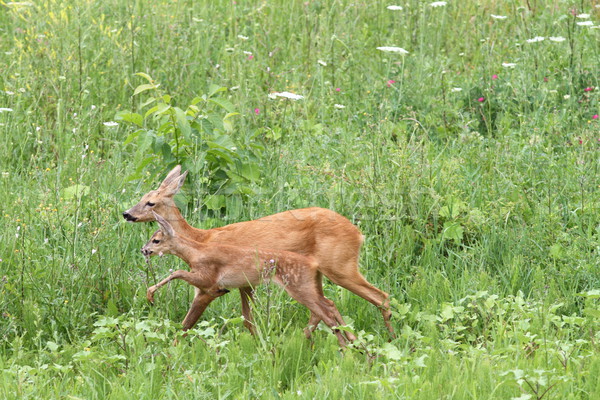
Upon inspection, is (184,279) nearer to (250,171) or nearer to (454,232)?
(250,171)

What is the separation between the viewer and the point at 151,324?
16.2 feet

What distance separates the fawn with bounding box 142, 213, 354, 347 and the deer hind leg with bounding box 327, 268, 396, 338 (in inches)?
8.3

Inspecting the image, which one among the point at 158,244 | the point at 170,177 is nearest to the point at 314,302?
the point at 158,244

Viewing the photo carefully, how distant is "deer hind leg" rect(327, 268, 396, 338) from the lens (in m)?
5.38

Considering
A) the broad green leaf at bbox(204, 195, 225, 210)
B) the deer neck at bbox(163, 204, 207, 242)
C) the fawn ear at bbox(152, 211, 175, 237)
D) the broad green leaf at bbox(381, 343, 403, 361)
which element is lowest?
the broad green leaf at bbox(204, 195, 225, 210)

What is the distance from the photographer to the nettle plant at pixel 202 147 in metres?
6.43

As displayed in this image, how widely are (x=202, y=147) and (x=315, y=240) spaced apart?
1631 mm

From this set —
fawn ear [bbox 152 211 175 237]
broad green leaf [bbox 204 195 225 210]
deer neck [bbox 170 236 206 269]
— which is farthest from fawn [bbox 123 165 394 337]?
broad green leaf [bbox 204 195 225 210]

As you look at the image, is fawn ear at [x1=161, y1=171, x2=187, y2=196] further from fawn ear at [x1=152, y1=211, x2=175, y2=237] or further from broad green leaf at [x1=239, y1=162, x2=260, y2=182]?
broad green leaf at [x1=239, y1=162, x2=260, y2=182]

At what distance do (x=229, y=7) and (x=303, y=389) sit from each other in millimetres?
7400

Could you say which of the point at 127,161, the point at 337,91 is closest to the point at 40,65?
the point at 127,161

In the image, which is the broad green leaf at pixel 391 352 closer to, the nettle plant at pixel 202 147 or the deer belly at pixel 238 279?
the deer belly at pixel 238 279

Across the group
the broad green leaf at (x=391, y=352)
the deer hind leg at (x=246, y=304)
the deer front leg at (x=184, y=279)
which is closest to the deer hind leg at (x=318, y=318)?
the deer hind leg at (x=246, y=304)

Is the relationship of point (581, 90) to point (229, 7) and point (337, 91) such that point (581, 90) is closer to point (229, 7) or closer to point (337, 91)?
point (337, 91)
